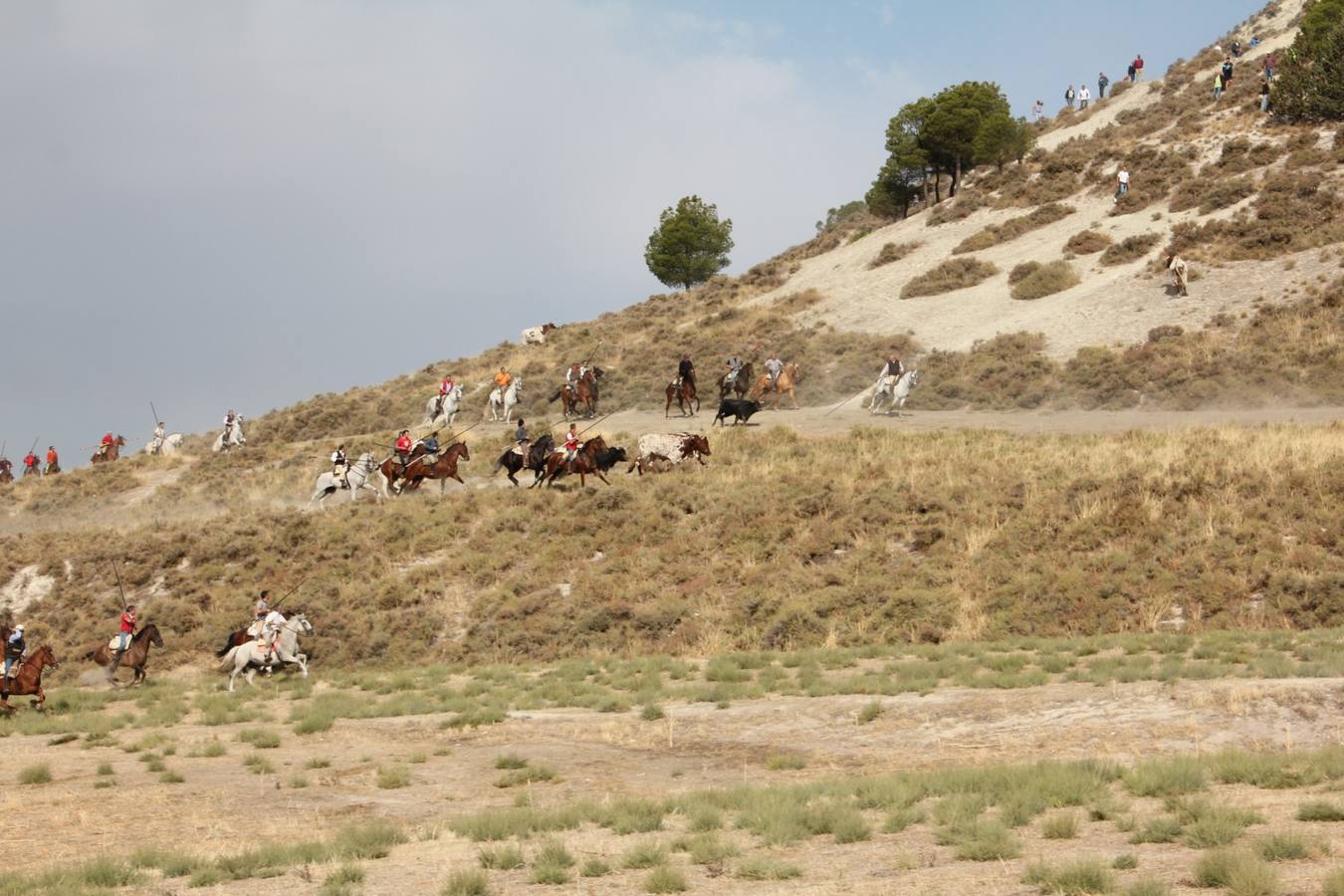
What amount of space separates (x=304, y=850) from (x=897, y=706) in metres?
A: 8.91

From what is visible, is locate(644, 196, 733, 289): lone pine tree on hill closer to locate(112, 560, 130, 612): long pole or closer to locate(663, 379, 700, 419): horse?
locate(663, 379, 700, 419): horse

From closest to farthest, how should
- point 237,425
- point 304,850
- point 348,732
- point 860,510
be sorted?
point 304,850
point 348,732
point 860,510
point 237,425

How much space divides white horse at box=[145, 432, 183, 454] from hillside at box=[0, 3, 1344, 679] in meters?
0.89

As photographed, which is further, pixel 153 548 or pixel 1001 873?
pixel 153 548

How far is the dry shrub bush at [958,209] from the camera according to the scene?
72000mm

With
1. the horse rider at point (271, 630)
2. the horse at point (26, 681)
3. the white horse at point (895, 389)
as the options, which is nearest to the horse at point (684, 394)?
the white horse at point (895, 389)

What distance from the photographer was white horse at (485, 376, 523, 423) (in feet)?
165

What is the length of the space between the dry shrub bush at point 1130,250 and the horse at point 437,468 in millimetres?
32916

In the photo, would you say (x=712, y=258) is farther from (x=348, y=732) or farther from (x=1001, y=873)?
(x=1001, y=873)

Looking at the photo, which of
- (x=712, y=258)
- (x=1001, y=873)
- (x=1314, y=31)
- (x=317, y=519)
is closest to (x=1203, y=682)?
(x=1001, y=873)

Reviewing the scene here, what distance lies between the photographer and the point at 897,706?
17.8 meters

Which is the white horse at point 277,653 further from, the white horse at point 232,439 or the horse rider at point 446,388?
the white horse at point 232,439

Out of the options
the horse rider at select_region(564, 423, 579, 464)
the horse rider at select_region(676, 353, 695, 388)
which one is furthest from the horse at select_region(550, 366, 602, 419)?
the horse rider at select_region(564, 423, 579, 464)

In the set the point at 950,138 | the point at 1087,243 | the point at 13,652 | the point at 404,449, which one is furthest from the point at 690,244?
the point at 13,652
